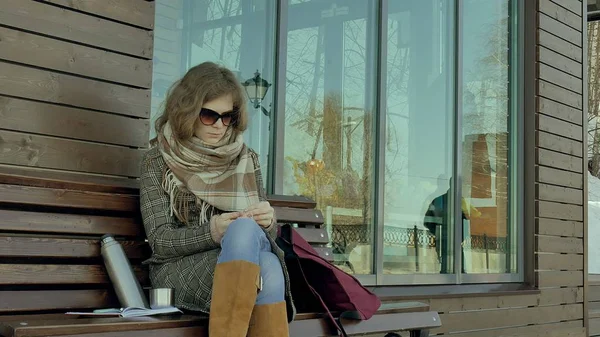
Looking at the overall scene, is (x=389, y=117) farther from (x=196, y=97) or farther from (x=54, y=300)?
(x=54, y=300)

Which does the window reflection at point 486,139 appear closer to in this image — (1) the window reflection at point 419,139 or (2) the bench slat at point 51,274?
(1) the window reflection at point 419,139

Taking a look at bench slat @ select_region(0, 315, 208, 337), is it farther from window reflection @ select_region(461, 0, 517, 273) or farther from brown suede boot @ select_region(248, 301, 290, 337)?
window reflection @ select_region(461, 0, 517, 273)

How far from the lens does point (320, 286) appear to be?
3.04m

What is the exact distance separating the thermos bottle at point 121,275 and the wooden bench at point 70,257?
6 centimetres

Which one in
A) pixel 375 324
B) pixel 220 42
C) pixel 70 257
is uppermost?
pixel 220 42

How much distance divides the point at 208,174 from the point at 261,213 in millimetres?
278

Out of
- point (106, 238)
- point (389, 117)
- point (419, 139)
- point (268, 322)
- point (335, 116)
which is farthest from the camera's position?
point (419, 139)

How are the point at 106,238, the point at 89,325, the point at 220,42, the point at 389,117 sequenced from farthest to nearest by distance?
the point at 389,117 < the point at 220,42 < the point at 106,238 < the point at 89,325

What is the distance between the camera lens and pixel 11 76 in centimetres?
316

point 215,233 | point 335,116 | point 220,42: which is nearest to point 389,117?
point 335,116

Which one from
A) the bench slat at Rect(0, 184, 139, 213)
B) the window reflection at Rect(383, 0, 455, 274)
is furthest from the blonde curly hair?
the window reflection at Rect(383, 0, 455, 274)

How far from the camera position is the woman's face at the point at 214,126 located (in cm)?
304

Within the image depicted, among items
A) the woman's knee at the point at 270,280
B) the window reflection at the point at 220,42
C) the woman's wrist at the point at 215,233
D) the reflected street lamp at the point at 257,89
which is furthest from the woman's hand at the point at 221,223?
the reflected street lamp at the point at 257,89

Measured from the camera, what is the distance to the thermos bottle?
2.73m
